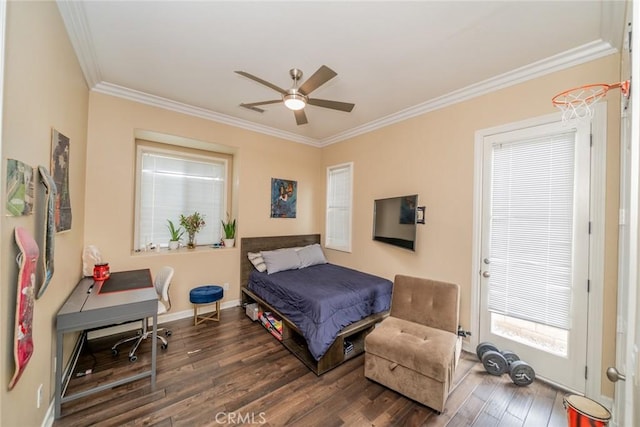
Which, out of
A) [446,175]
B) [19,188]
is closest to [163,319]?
[19,188]

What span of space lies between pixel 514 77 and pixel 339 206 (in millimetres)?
2922

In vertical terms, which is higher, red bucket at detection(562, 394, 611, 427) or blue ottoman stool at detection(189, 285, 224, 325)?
red bucket at detection(562, 394, 611, 427)

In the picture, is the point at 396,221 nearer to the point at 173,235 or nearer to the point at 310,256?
the point at 310,256

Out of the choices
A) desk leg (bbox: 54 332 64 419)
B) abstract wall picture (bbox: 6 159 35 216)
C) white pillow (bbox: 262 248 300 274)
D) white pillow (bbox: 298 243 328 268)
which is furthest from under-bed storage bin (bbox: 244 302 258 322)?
abstract wall picture (bbox: 6 159 35 216)

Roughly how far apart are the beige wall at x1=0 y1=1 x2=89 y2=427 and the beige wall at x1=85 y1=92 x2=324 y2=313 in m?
0.69

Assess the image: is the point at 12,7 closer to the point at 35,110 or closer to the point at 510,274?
the point at 35,110

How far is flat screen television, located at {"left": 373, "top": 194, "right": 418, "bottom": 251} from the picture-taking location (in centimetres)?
303

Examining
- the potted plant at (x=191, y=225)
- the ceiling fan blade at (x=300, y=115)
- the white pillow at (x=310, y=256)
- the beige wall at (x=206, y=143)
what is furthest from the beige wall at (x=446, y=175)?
the potted plant at (x=191, y=225)

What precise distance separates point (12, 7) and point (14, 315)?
1.48m

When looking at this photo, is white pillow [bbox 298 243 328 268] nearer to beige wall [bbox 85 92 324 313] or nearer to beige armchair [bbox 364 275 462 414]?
beige wall [bbox 85 92 324 313]

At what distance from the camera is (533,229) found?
7.58 ft

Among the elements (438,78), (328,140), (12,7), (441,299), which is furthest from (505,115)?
(12,7)

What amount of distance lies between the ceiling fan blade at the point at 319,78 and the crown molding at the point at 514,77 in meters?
1.72

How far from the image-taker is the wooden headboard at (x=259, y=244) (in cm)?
388
